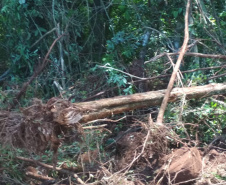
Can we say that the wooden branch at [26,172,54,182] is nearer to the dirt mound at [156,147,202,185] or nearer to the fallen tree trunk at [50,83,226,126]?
the fallen tree trunk at [50,83,226,126]

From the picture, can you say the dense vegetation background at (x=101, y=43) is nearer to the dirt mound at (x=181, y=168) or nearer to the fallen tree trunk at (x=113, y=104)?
the fallen tree trunk at (x=113, y=104)

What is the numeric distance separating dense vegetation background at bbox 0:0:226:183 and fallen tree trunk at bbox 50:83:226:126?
265mm

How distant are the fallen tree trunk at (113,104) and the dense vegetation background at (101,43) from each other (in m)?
0.26

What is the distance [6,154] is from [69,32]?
2.87m

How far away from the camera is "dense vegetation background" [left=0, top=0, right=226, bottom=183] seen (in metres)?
4.99

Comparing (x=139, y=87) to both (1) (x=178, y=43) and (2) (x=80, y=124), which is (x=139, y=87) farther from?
(2) (x=80, y=124)

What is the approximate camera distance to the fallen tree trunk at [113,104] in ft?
10.2

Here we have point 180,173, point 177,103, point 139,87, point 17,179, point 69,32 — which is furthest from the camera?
point 69,32

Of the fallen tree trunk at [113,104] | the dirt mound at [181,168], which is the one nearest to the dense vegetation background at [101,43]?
the fallen tree trunk at [113,104]

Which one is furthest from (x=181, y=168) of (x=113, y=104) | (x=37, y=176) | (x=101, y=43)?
(x=101, y=43)

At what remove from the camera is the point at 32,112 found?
10.1 feet

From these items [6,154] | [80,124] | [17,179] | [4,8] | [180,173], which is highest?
[4,8]

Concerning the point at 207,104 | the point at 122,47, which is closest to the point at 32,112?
the point at 207,104

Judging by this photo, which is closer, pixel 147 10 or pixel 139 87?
pixel 139 87
